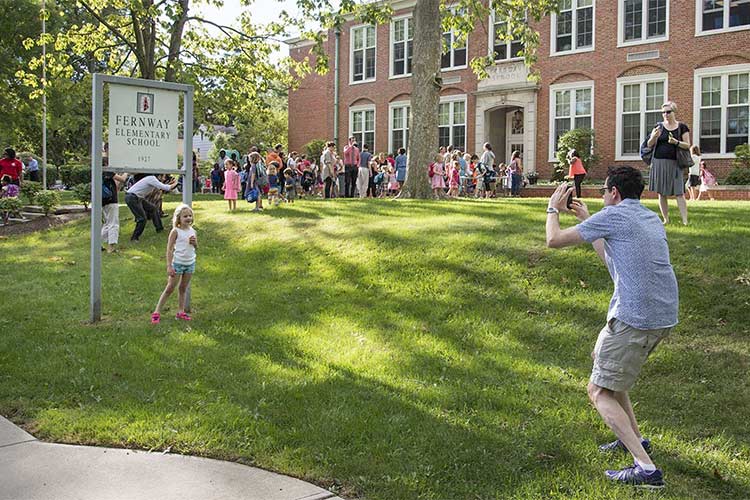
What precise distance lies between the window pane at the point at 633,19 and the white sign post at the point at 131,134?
21.9 meters

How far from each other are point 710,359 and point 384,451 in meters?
3.41

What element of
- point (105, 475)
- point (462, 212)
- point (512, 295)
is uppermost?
point (462, 212)

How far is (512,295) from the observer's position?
338 inches

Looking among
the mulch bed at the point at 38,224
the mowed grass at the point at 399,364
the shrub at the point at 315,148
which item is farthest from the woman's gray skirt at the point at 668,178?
the shrub at the point at 315,148

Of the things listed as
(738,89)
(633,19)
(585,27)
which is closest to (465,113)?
(585,27)

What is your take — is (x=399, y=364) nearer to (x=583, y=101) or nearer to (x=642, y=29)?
(x=642, y=29)

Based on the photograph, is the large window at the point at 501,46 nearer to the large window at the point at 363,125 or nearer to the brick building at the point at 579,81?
the brick building at the point at 579,81

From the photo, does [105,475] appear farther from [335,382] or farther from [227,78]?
[227,78]

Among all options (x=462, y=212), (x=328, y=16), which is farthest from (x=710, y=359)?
(x=328, y=16)

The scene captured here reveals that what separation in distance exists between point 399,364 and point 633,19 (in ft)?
77.5

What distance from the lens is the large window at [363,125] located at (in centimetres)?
3597

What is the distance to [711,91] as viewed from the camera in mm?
24703

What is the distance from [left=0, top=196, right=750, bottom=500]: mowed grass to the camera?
187 inches

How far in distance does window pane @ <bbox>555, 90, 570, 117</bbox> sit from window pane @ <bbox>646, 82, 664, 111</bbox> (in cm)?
313
